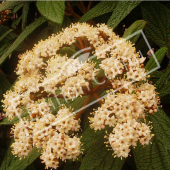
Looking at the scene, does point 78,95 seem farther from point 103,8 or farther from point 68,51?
point 103,8

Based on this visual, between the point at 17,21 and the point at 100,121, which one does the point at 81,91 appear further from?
the point at 17,21

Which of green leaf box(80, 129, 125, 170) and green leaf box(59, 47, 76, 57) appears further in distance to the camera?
green leaf box(59, 47, 76, 57)

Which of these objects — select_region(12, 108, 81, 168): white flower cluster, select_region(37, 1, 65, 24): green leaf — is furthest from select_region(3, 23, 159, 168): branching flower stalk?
select_region(37, 1, 65, 24): green leaf

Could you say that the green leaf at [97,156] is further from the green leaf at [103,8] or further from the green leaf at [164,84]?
the green leaf at [103,8]

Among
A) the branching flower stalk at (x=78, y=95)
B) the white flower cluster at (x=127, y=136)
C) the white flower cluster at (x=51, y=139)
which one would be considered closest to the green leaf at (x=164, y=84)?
the branching flower stalk at (x=78, y=95)

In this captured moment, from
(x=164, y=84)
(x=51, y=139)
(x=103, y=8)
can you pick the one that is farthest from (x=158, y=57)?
(x=51, y=139)

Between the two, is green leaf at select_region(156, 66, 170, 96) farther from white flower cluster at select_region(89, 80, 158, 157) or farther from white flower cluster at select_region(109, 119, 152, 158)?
white flower cluster at select_region(109, 119, 152, 158)
